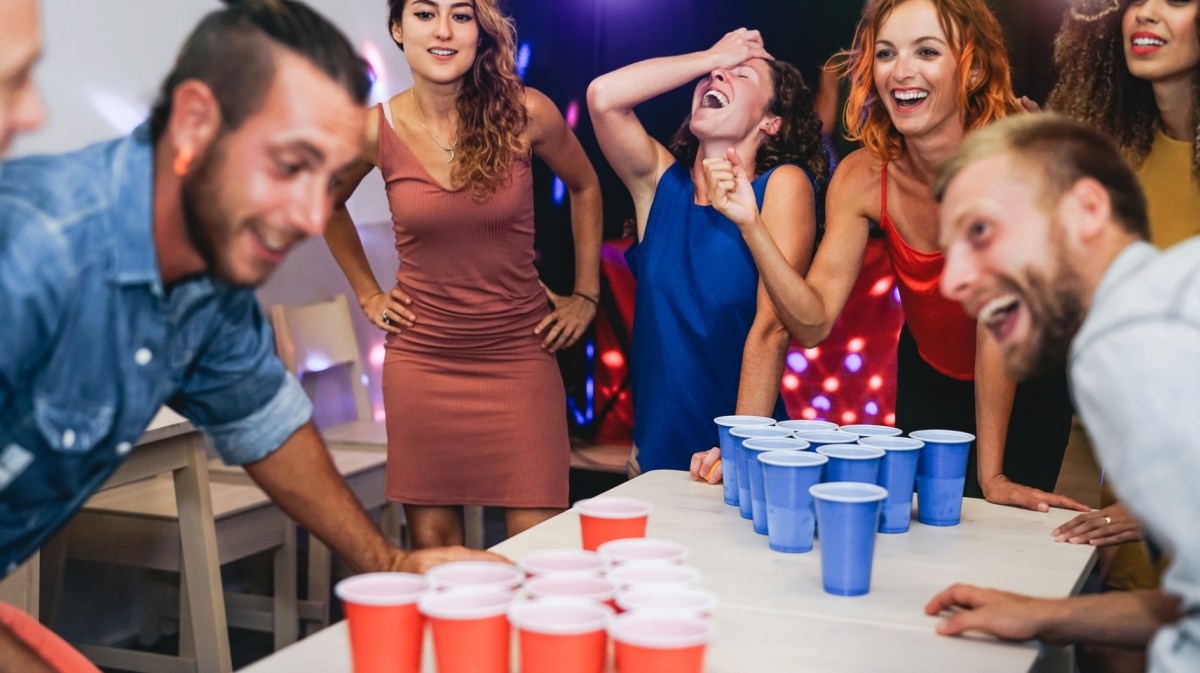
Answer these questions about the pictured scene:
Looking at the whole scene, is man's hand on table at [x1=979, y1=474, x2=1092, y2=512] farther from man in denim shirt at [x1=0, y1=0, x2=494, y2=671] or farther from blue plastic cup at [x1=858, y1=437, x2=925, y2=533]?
man in denim shirt at [x1=0, y1=0, x2=494, y2=671]

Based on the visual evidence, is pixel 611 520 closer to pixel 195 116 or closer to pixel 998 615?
pixel 998 615

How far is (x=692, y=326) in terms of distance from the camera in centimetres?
260

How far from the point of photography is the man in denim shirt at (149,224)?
3.94ft

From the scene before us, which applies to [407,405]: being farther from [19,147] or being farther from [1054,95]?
[1054,95]

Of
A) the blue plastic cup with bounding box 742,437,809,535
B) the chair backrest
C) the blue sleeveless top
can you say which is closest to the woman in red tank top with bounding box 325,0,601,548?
the blue sleeveless top

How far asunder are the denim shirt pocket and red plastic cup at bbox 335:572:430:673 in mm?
357

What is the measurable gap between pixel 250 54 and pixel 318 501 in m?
0.65

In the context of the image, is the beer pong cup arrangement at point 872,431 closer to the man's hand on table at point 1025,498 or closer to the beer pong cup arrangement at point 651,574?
the man's hand on table at point 1025,498

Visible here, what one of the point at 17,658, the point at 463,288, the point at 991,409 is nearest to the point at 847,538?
the point at 991,409

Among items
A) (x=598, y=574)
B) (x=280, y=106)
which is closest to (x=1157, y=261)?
(x=598, y=574)

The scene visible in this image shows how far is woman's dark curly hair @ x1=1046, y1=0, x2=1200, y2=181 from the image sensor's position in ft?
7.59

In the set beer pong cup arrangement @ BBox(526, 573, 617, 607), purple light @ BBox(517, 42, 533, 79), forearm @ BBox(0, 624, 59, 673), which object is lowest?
forearm @ BBox(0, 624, 59, 673)

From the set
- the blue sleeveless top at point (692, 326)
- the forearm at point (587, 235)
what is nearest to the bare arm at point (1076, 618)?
the blue sleeveless top at point (692, 326)

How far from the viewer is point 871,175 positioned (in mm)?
2510
